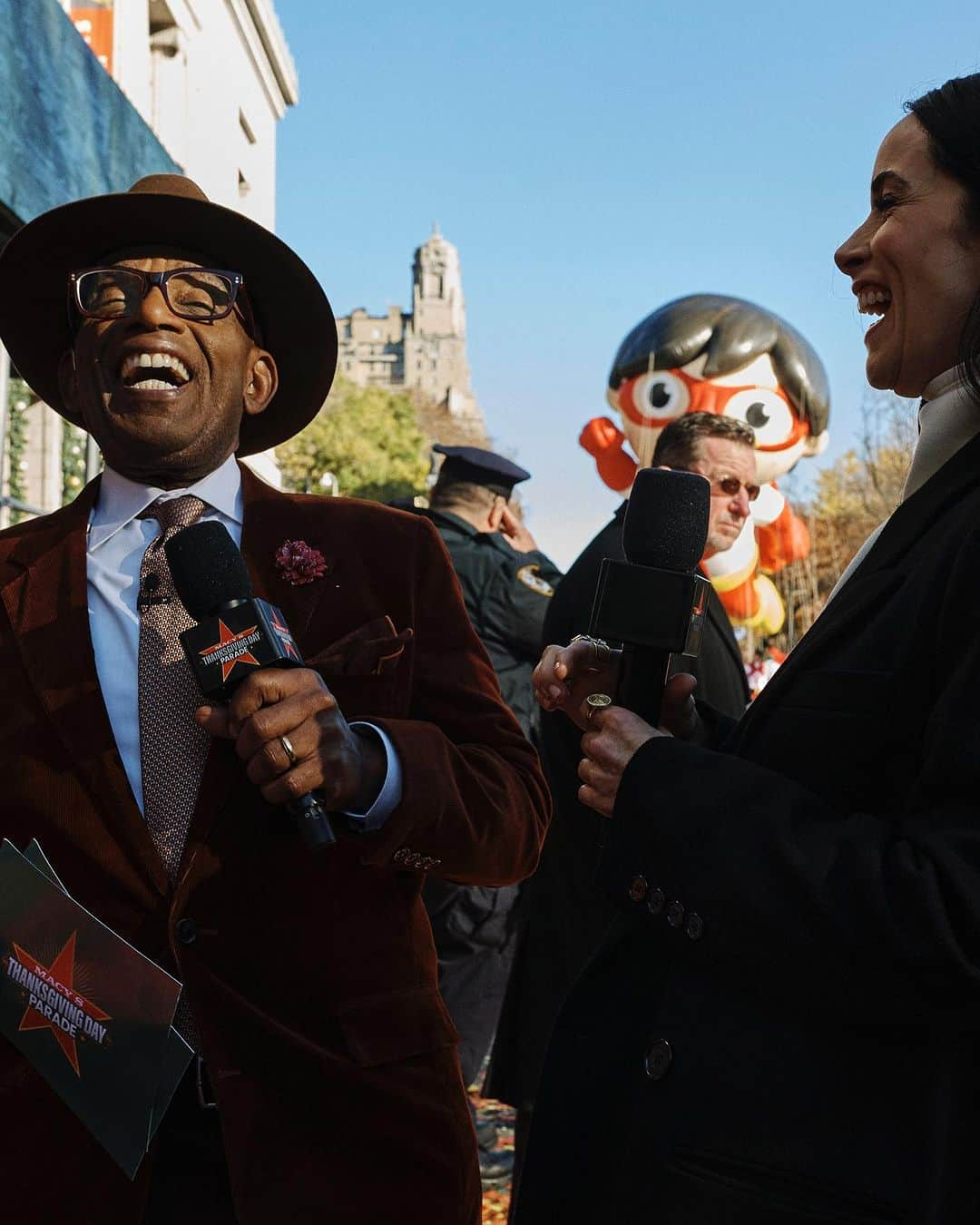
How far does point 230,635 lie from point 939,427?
0.96 metres

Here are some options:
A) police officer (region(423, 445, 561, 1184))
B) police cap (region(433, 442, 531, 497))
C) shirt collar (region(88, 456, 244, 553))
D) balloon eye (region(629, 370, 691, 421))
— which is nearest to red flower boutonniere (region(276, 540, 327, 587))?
shirt collar (region(88, 456, 244, 553))

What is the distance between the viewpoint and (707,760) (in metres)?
1.64

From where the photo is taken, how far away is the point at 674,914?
5.26 feet

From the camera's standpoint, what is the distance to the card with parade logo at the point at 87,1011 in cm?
195

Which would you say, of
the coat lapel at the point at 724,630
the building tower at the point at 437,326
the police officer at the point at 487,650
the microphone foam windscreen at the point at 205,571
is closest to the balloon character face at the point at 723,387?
the police officer at the point at 487,650

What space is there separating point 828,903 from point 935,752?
0.66 ft

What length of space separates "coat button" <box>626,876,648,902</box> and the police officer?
3259mm

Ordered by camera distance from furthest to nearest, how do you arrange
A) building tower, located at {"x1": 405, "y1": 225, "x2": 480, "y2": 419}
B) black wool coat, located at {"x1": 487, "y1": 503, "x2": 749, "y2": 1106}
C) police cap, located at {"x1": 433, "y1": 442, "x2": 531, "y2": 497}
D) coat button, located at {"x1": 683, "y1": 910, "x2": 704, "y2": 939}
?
building tower, located at {"x1": 405, "y1": 225, "x2": 480, "y2": 419} → police cap, located at {"x1": 433, "y1": 442, "x2": 531, "y2": 497} → black wool coat, located at {"x1": 487, "y1": 503, "x2": 749, "y2": 1106} → coat button, located at {"x1": 683, "y1": 910, "x2": 704, "y2": 939}

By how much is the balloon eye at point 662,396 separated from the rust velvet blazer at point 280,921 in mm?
6474

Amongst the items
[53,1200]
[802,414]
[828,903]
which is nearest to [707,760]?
[828,903]

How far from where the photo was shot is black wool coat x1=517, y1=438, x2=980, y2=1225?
4.70ft

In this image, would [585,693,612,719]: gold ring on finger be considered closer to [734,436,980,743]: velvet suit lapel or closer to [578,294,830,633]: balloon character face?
[734,436,980,743]: velvet suit lapel

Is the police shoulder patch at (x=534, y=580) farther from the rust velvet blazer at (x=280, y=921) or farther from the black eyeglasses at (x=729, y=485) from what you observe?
the rust velvet blazer at (x=280, y=921)

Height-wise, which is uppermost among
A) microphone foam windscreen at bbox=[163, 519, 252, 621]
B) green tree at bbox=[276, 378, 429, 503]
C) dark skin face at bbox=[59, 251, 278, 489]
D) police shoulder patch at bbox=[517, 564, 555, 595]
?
green tree at bbox=[276, 378, 429, 503]
